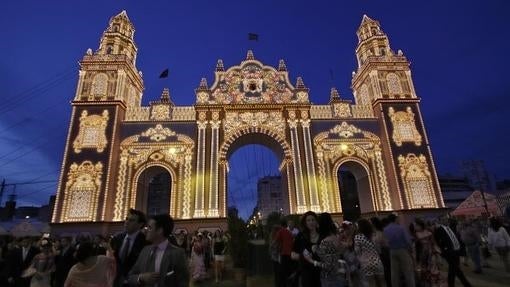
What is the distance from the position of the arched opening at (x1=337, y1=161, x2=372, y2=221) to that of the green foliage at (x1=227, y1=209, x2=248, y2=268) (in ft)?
42.3

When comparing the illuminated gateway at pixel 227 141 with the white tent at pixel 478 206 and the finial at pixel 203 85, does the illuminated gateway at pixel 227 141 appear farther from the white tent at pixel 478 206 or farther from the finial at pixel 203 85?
the white tent at pixel 478 206

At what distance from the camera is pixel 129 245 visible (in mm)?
3871

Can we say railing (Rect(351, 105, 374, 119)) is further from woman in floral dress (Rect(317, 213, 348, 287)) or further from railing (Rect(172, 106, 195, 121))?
woman in floral dress (Rect(317, 213, 348, 287))

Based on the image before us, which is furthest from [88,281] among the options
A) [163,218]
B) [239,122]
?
[239,122]

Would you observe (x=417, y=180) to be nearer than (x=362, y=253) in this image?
No

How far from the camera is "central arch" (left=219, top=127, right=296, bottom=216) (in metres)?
21.2

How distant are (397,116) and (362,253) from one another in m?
20.2

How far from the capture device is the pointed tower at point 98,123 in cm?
1919

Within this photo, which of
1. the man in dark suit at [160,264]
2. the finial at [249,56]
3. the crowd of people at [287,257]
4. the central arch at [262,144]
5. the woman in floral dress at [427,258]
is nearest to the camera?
the man in dark suit at [160,264]

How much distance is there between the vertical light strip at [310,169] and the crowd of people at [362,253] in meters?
13.5

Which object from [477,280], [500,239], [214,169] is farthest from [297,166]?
[477,280]

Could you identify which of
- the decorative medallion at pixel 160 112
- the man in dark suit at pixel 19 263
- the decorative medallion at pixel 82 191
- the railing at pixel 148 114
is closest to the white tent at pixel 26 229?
the decorative medallion at pixel 82 191

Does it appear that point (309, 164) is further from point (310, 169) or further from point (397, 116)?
point (397, 116)

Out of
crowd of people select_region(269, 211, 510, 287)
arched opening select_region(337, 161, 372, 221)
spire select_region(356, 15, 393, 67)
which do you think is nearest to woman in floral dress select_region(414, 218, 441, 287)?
crowd of people select_region(269, 211, 510, 287)
